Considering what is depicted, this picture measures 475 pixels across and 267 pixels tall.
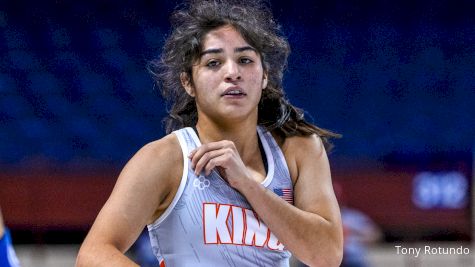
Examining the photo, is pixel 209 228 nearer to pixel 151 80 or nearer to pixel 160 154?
pixel 160 154

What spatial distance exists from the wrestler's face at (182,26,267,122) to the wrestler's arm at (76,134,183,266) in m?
0.18

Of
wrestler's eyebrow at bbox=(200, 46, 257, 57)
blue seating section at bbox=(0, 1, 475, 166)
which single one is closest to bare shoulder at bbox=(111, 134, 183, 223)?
wrestler's eyebrow at bbox=(200, 46, 257, 57)

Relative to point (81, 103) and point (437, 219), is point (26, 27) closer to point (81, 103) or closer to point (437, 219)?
point (81, 103)

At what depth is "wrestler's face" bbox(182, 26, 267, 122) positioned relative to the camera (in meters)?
2.38

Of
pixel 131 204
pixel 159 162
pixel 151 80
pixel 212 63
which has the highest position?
pixel 151 80

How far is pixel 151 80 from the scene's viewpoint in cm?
821

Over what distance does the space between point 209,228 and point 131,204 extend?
0.79 feet

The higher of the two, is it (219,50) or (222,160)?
(219,50)

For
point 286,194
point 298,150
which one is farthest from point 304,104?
point 286,194

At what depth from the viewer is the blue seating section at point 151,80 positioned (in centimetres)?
780

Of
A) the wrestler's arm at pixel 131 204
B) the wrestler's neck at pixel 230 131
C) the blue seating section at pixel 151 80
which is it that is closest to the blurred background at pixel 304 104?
the blue seating section at pixel 151 80

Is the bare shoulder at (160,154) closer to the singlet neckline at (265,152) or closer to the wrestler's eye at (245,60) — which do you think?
the singlet neckline at (265,152)

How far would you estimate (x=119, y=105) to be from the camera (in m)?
8.03

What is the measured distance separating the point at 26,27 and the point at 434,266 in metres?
4.58
